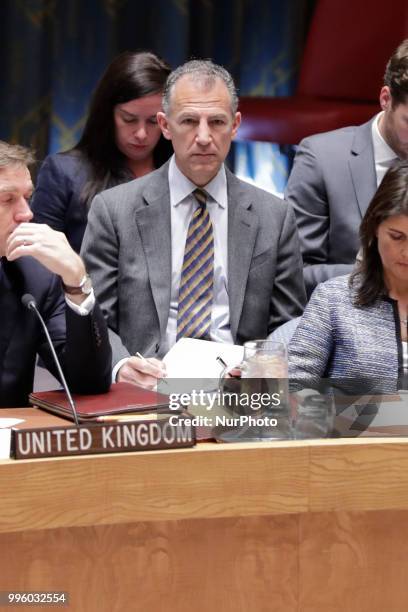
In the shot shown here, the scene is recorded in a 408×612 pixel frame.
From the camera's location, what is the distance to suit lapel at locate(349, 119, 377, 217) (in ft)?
9.60

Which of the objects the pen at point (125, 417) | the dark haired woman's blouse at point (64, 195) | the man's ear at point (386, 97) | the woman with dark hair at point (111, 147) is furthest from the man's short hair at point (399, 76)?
the pen at point (125, 417)

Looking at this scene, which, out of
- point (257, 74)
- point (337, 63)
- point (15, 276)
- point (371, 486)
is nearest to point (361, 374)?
point (371, 486)

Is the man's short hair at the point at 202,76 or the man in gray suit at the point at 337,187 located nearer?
the man's short hair at the point at 202,76

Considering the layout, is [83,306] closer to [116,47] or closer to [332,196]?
[332,196]

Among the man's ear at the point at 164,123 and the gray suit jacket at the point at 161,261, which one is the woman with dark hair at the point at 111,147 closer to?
the man's ear at the point at 164,123

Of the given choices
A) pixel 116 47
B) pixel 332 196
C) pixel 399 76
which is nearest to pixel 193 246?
pixel 332 196

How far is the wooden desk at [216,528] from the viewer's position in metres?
1.47

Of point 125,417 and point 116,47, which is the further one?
point 116,47

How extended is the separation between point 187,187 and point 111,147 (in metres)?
0.64

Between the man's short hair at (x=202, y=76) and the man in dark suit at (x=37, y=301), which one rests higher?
the man's short hair at (x=202, y=76)

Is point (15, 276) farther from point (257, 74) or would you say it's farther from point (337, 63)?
point (257, 74)

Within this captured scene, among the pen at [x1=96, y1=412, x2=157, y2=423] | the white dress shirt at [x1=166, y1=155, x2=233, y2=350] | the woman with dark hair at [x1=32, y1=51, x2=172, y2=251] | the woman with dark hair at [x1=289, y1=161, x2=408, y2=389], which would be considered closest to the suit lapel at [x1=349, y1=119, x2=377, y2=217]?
the white dress shirt at [x1=166, y1=155, x2=233, y2=350]

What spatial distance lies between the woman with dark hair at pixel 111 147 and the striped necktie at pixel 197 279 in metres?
0.60

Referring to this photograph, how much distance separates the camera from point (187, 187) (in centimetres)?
271
